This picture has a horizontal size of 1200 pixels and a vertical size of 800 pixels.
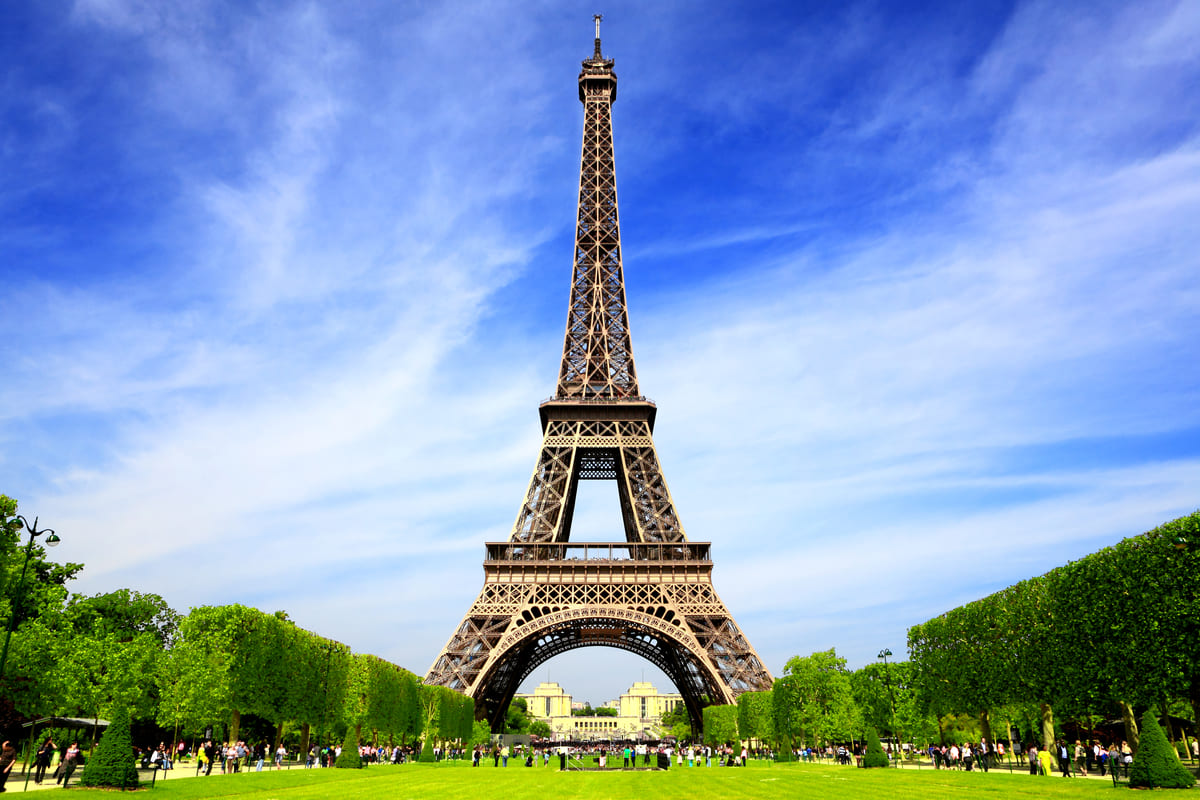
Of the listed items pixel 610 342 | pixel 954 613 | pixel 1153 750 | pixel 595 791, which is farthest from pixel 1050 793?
pixel 610 342

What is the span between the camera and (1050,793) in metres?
24.8

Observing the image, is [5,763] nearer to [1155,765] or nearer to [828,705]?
[1155,765]

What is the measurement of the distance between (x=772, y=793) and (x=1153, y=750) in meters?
11.7

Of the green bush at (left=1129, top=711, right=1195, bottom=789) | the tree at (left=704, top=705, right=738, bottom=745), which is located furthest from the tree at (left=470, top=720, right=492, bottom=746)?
the green bush at (left=1129, top=711, right=1195, bottom=789)

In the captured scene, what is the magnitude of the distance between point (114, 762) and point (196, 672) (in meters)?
14.7

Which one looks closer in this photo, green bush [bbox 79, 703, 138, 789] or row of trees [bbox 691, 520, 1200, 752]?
green bush [bbox 79, 703, 138, 789]

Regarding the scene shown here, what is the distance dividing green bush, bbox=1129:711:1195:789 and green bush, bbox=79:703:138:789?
31147 mm

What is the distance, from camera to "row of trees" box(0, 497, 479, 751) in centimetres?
3416

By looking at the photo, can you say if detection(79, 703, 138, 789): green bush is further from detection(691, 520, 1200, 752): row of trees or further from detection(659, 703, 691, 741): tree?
detection(659, 703, 691, 741): tree

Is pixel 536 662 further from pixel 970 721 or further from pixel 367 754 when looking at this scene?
pixel 970 721

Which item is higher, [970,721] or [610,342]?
[610,342]

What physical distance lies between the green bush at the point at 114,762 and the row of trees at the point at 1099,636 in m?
34.3

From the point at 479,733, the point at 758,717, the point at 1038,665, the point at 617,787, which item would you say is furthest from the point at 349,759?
the point at 1038,665

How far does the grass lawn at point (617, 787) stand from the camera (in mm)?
25125
